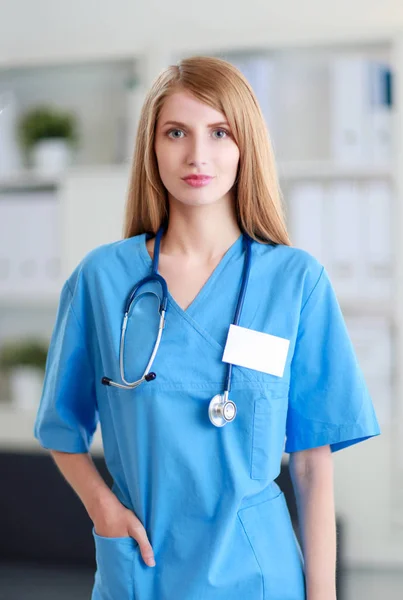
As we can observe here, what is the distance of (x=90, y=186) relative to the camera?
2475 mm

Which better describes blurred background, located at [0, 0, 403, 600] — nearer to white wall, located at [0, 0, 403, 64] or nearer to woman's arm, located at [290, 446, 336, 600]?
white wall, located at [0, 0, 403, 64]

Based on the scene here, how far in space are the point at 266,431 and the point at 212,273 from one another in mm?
227

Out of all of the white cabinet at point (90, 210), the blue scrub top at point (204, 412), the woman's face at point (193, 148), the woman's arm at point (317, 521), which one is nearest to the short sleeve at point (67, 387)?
the blue scrub top at point (204, 412)

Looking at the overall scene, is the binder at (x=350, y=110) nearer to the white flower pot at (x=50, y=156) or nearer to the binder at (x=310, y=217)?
the binder at (x=310, y=217)

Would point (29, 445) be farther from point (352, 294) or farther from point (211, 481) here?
point (211, 481)

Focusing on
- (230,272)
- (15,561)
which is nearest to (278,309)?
(230,272)

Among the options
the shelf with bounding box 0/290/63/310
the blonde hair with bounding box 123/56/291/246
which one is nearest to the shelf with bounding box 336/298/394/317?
the shelf with bounding box 0/290/63/310

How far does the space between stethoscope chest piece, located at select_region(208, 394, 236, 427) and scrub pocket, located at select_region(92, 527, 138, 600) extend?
0.19 meters

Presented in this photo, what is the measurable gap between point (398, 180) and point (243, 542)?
1535 mm

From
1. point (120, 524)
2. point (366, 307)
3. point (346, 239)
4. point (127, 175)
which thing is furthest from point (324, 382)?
point (127, 175)

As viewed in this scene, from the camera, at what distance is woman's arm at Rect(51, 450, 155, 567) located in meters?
0.96

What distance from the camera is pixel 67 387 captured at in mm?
1056

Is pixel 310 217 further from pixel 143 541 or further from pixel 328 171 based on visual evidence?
pixel 143 541

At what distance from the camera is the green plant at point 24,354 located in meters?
2.66
